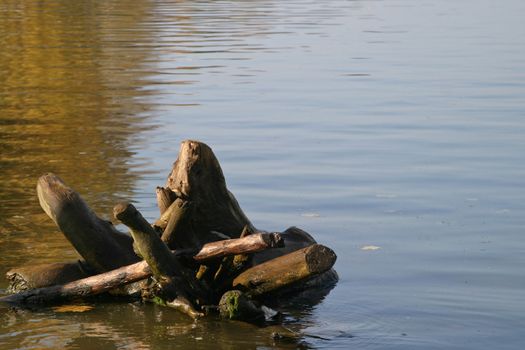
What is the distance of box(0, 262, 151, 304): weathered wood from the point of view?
870 centimetres

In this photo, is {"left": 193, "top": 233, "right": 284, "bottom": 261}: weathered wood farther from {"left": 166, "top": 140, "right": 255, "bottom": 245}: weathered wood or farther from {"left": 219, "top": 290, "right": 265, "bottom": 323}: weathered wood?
{"left": 166, "top": 140, "right": 255, "bottom": 245}: weathered wood

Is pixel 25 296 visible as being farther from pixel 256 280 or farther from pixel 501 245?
pixel 501 245

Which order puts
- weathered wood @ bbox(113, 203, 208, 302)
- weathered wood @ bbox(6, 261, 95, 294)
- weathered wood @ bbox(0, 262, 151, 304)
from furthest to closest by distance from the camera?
weathered wood @ bbox(6, 261, 95, 294) < weathered wood @ bbox(0, 262, 151, 304) < weathered wood @ bbox(113, 203, 208, 302)

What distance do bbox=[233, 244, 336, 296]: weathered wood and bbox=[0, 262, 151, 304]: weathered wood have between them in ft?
2.63

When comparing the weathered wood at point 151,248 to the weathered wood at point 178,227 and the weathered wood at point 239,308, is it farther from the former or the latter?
the weathered wood at point 239,308

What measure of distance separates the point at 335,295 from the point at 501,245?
2277 millimetres

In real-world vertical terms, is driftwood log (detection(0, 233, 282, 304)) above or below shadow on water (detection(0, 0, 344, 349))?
above

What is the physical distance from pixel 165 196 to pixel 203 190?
0.33 meters

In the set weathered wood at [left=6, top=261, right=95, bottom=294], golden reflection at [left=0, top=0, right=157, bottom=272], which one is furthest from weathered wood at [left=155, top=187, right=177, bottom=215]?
golden reflection at [left=0, top=0, right=157, bottom=272]

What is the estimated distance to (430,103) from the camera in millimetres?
20516

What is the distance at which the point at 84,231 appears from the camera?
9.06m

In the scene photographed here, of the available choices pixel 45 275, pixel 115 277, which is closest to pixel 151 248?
pixel 115 277

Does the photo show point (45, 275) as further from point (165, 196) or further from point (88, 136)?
point (88, 136)

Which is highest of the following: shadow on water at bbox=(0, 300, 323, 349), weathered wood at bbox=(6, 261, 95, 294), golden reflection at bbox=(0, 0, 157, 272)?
weathered wood at bbox=(6, 261, 95, 294)
